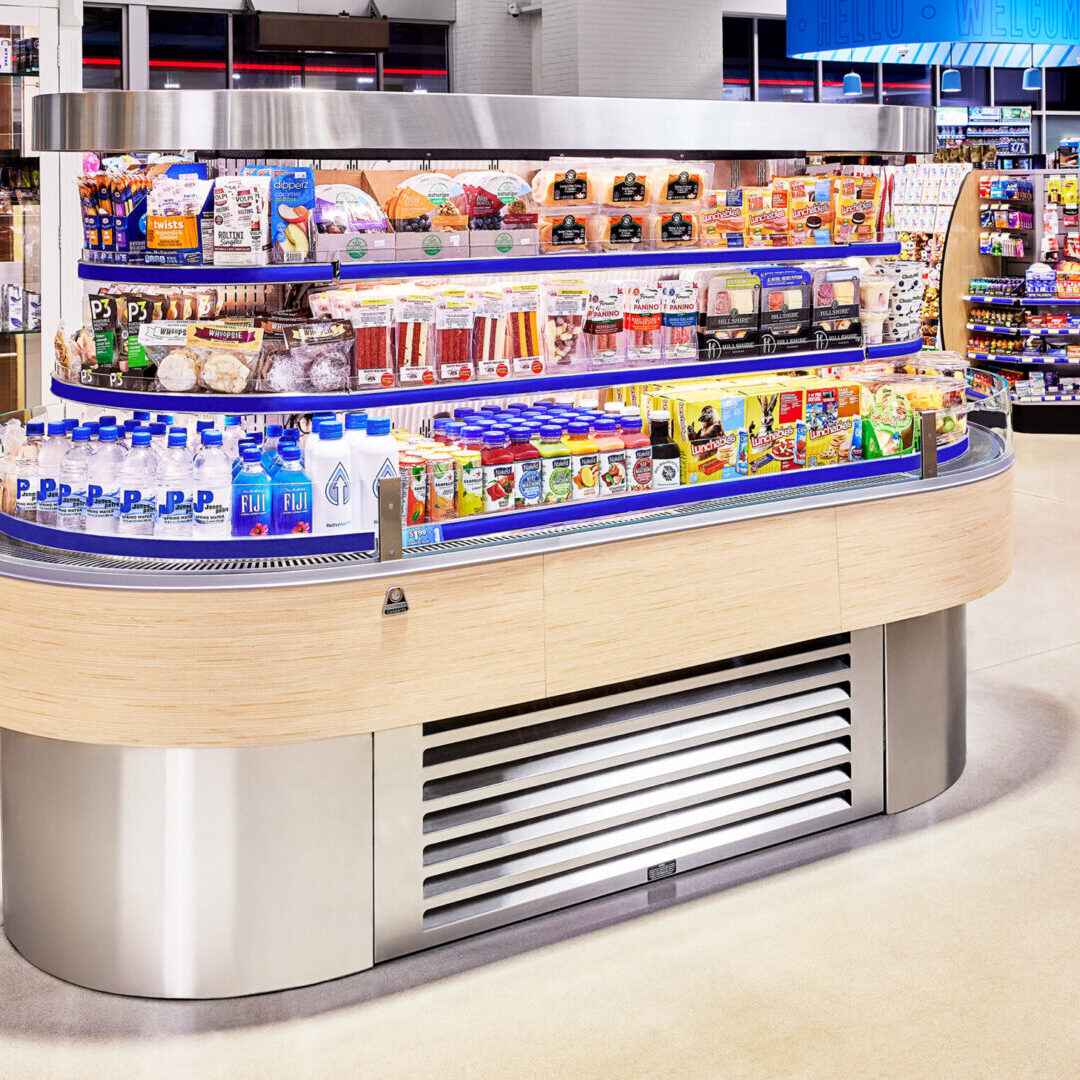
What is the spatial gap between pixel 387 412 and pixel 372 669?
827 millimetres

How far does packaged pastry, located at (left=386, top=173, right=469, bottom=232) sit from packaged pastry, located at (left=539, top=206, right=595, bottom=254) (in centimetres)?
24

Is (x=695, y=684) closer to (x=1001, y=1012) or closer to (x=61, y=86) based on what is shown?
(x=1001, y=1012)

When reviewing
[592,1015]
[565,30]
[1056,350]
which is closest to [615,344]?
[592,1015]

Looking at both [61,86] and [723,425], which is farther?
[61,86]

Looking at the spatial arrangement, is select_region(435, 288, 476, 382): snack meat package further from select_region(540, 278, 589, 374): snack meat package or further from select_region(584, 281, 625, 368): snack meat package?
select_region(584, 281, 625, 368): snack meat package

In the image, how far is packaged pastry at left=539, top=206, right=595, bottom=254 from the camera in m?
A: 3.35

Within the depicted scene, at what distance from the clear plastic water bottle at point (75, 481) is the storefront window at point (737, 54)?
12.4m

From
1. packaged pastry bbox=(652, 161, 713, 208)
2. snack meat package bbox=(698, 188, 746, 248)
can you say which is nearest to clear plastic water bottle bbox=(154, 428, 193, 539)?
packaged pastry bbox=(652, 161, 713, 208)

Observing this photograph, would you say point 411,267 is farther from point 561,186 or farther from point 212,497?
point 212,497

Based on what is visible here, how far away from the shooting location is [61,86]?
554cm

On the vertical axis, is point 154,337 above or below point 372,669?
above

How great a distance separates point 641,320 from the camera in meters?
3.49

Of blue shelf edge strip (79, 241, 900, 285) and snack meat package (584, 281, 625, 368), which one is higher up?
blue shelf edge strip (79, 241, 900, 285)

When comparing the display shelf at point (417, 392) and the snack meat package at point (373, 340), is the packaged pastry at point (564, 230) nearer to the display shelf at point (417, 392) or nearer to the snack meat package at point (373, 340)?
the display shelf at point (417, 392)
